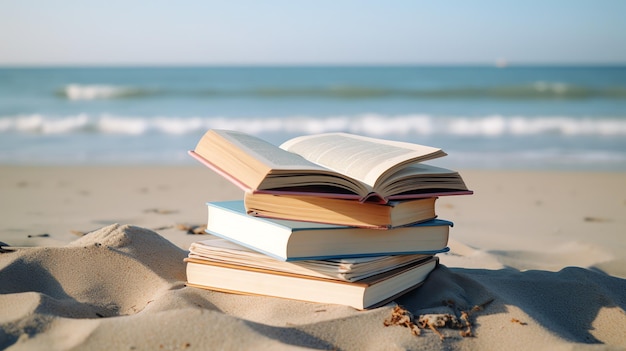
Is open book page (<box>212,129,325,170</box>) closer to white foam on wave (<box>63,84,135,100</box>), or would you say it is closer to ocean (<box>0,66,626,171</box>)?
ocean (<box>0,66,626,171</box>)

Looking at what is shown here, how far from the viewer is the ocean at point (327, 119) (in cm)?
1024

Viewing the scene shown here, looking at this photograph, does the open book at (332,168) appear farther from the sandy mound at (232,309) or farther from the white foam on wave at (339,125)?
the white foam on wave at (339,125)

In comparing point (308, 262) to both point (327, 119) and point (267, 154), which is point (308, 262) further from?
point (327, 119)

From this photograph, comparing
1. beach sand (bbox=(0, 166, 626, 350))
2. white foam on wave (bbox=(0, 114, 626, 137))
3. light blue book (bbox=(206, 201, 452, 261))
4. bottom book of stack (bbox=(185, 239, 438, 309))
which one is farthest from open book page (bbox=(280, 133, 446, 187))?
white foam on wave (bbox=(0, 114, 626, 137))

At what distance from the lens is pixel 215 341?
7.07 ft

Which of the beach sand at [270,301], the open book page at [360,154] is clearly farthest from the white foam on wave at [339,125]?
the open book page at [360,154]

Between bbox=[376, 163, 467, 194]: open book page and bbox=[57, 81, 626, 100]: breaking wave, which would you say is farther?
bbox=[57, 81, 626, 100]: breaking wave

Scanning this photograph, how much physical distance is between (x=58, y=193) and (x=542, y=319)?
5077 mm

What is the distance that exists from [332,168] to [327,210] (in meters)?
0.21

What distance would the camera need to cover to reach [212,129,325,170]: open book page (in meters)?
2.42

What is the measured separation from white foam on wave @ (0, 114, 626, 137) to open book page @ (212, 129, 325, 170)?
10.9 metres

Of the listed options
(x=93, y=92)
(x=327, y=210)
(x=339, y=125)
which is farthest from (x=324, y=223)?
(x=93, y=92)

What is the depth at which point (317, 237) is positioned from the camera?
249 cm

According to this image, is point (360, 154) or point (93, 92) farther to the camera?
point (93, 92)
